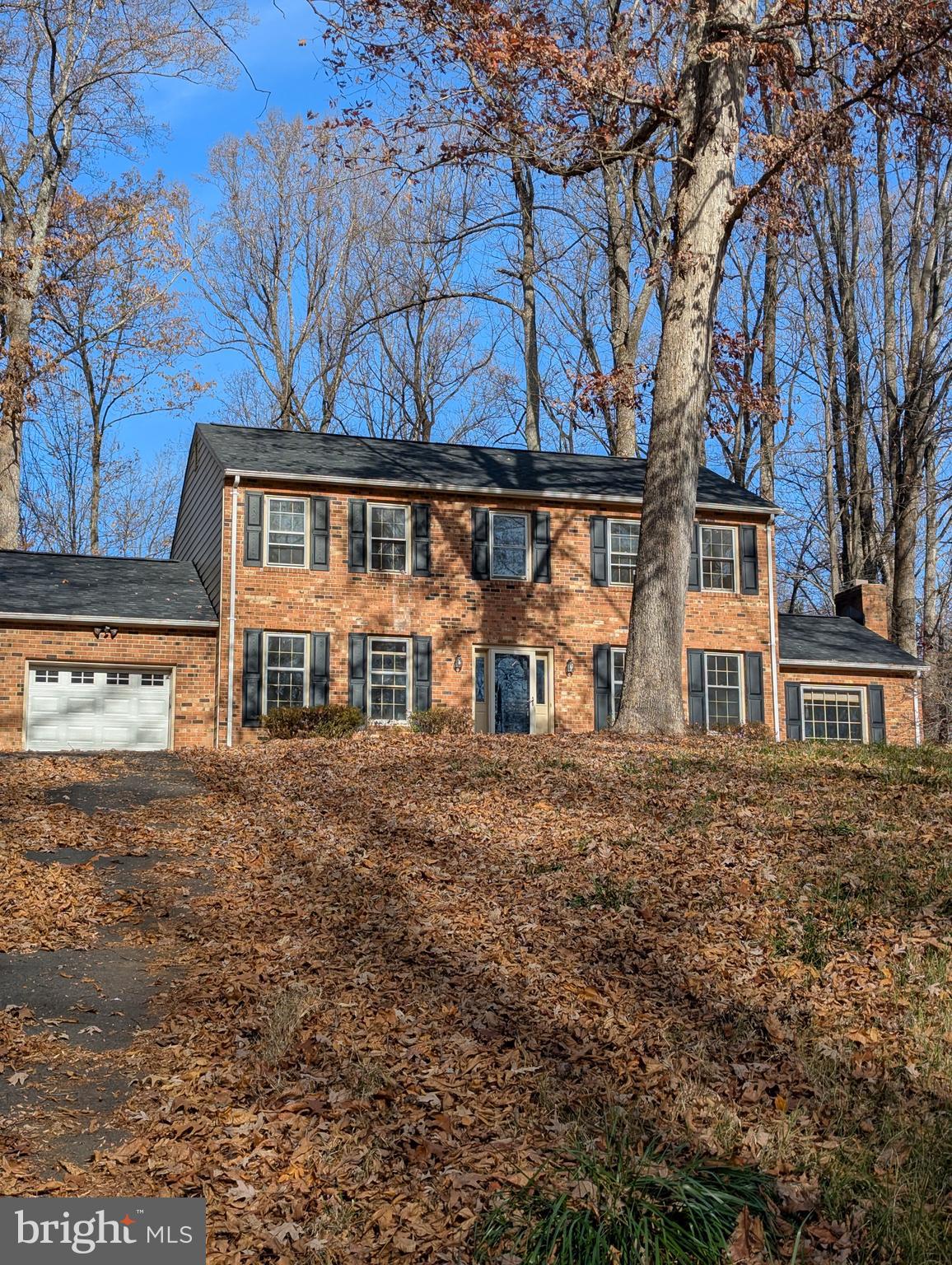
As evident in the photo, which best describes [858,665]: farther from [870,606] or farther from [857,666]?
[870,606]

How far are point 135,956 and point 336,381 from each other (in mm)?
26965

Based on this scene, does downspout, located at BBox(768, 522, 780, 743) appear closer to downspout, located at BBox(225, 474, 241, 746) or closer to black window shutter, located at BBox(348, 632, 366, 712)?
black window shutter, located at BBox(348, 632, 366, 712)

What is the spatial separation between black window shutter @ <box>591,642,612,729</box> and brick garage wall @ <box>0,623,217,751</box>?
243 inches

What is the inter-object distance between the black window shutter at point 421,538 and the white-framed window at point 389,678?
1.23 metres

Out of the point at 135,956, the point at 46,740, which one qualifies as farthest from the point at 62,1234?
the point at 46,740

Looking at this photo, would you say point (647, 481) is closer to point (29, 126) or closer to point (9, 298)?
point (9, 298)

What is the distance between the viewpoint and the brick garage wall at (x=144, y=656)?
17906 millimetres

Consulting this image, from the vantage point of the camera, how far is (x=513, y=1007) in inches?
225

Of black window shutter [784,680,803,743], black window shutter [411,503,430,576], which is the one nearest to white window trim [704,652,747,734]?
black window shutter [784,680,803,743]

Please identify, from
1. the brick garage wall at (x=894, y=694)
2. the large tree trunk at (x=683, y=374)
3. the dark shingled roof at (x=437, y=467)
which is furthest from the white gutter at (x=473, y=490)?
the large tree trunk at (x=683, y=374)

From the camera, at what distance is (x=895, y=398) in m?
26.5

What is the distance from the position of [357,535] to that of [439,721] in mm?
3610

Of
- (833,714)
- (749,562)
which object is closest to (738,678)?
(749,562)

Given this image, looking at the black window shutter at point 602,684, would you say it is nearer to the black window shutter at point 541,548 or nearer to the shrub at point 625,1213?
the black window shutter at point 541,548
